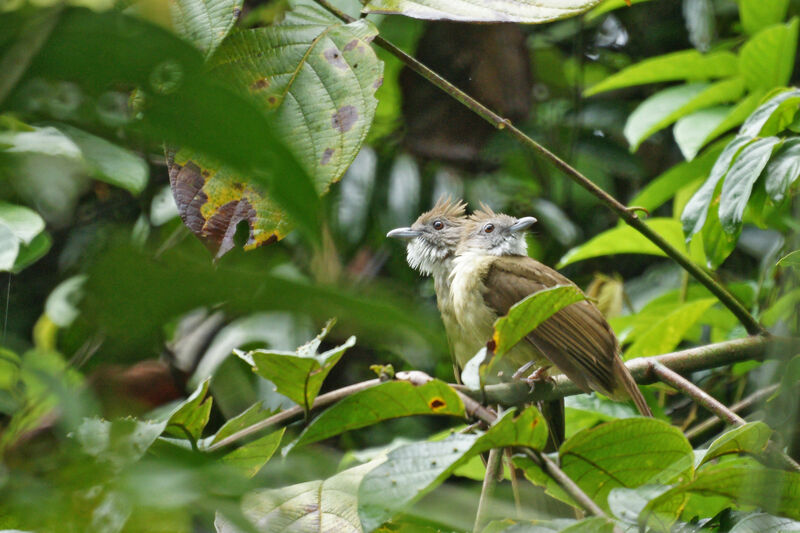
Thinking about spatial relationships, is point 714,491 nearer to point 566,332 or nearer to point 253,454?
point 253,454

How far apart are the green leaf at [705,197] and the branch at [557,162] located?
159 millimetres

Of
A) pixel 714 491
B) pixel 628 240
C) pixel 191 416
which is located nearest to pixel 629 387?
pixel 628 240

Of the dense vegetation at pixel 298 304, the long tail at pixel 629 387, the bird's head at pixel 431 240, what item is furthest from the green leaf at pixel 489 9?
the bird's head at pixel 431 240

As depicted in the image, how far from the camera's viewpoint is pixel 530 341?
Result: 2578 mm

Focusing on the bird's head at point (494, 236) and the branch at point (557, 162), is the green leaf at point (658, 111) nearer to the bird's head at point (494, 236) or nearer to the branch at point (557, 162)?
the bird's head at point (494, 236)

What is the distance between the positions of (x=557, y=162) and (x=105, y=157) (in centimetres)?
107

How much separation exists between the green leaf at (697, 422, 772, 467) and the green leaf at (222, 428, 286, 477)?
2.35 feet

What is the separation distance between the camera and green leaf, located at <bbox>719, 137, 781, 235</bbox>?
6.08ft

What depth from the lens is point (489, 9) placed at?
4.98 feet

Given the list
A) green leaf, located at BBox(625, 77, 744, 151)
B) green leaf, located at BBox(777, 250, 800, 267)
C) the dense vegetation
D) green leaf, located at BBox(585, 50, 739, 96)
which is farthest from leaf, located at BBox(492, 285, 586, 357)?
green leaf, located at BBox(585, 50, 739, 96)

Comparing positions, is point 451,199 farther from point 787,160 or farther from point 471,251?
point 787,160

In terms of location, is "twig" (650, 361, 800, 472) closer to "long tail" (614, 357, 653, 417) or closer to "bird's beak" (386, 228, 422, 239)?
"long tail" (614, 357, 653, 417)

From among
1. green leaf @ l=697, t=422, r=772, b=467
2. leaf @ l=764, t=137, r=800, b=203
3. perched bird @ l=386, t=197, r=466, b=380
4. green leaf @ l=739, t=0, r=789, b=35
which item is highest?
green leaf @ l=739, t=0, r=789, b=35

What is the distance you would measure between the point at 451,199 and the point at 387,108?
0.62 meters
